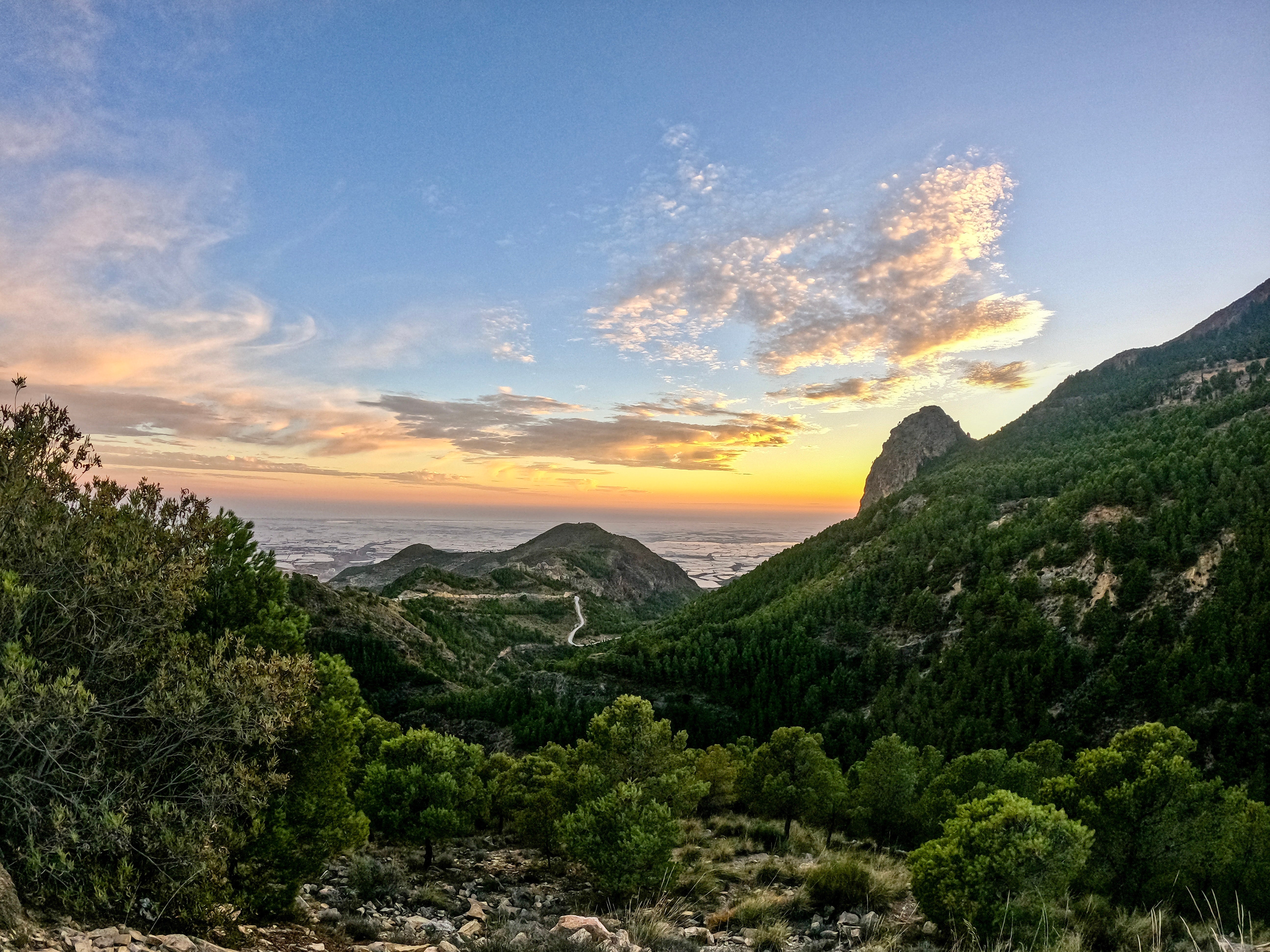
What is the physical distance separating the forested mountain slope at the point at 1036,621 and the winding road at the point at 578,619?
108 ft

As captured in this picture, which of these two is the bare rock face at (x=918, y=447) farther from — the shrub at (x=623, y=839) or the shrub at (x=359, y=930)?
the shrub at (x=359, y=930)

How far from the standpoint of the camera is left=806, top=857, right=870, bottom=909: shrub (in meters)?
19.2

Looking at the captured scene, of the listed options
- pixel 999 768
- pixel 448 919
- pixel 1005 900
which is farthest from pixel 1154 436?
pixel 448 919

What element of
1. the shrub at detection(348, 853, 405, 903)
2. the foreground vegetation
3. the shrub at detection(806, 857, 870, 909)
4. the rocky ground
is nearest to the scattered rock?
the rocky ground

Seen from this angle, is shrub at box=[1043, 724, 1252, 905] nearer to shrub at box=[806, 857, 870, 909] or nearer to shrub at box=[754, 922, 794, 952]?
shrub at box=[806, 857, 870, 909]

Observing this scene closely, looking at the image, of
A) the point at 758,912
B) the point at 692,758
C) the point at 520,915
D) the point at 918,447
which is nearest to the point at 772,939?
the point at 758,912

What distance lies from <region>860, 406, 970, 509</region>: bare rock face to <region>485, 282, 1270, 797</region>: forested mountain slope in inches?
2981

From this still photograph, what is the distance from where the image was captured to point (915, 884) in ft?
53.7

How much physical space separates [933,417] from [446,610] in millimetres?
167979

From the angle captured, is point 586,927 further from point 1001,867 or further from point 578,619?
point 578,619

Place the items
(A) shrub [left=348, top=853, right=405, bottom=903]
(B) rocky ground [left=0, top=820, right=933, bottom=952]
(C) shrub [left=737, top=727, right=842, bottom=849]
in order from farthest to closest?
1. (C) shrub [left=737, top=727, right=842, bottom=849]
2. (A) shrub [left=348, top=853, right=405, bottom=903]
3. (B) rocky ground [left=0, top=820, right=933, bottom=952]

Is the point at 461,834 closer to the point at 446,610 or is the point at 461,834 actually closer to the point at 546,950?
the point at 546,950

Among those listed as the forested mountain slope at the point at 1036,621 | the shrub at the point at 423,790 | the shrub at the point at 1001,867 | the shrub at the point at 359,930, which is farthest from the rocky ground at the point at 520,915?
the forested mountain slope at the point at 1036,621

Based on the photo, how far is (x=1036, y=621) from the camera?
61656 millimetres
